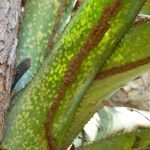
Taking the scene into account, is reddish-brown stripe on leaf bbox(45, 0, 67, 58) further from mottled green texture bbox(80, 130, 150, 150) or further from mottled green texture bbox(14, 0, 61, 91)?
mottled green texture bbox(80, 130, 150, 150)

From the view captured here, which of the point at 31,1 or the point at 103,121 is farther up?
the point at 31,1

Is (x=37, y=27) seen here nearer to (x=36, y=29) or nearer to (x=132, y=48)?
(x=36, y=29)

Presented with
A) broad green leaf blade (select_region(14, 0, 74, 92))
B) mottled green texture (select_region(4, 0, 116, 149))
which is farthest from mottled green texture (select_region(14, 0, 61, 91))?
mottled green texture (select_region(4, 0, 116, 149))

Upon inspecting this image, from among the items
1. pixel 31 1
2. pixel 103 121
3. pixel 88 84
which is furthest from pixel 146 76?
pixel 88 84

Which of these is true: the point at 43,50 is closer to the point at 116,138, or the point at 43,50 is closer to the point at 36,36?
the point at 36,36

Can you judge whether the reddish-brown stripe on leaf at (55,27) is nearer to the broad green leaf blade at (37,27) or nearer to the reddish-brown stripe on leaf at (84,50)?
the broad green leaf blade at (37,27)

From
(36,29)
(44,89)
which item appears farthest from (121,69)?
(36,29)

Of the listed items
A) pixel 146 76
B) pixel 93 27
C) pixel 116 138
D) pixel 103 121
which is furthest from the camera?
pixel 146 76
